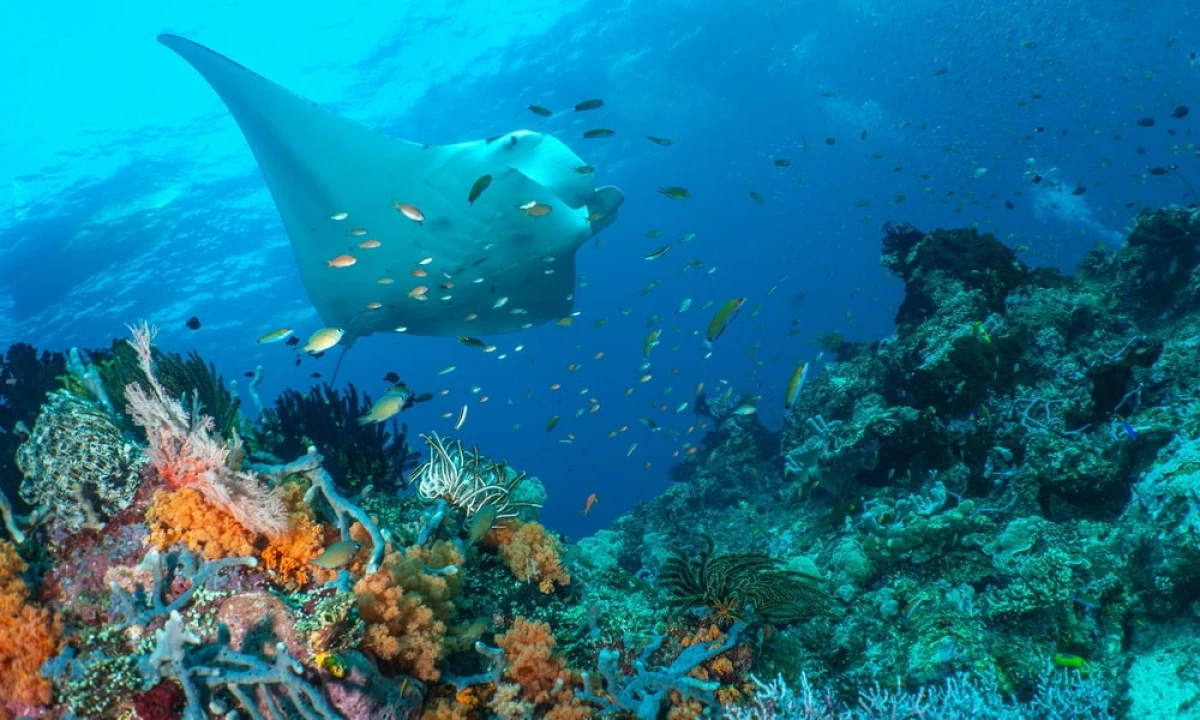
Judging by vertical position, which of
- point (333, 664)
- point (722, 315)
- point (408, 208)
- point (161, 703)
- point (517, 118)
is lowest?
point (161, 703)

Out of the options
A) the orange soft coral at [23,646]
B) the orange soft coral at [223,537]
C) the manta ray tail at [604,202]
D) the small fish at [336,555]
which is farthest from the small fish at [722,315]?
the orange soft coral at [23,646]

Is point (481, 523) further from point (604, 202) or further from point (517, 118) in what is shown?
point (517, 118)

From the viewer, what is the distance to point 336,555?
309 cm

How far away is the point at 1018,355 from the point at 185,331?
4110 centimetres

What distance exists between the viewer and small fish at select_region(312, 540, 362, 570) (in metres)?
3.08

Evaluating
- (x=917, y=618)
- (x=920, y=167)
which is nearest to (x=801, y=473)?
(x=917, y=618)

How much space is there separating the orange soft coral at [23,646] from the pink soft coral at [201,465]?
0.83 m

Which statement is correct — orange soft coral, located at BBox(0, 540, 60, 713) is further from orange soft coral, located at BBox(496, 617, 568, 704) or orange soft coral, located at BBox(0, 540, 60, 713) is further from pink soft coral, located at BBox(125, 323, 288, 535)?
orange soft coral, located at BBox(496, 617, 568, 704)

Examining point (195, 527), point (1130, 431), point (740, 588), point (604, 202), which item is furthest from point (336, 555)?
point (604, 202)

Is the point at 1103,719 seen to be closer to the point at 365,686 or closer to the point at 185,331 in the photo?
the point at 365,686

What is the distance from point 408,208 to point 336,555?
5.28m

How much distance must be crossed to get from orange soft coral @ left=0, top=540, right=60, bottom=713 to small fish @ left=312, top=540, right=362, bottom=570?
3.89 feet

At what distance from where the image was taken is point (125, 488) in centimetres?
344

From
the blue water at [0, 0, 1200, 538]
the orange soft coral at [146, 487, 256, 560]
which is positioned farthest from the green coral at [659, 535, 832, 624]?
the blue water at [0, 0, 1200, 538]
